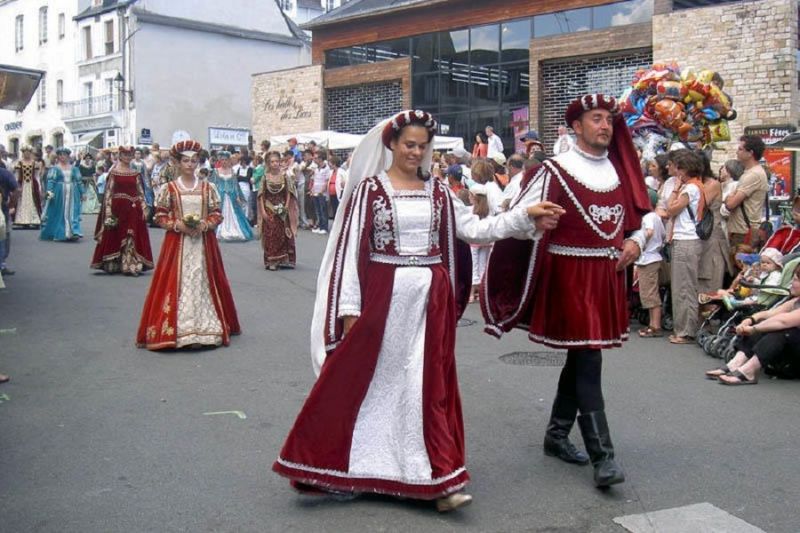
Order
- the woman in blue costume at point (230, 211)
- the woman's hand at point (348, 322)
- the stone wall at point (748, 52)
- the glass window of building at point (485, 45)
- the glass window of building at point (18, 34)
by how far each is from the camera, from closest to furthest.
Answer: the woman's hand at point (348, 322), the woman in blue costume at point (230, 211), the stone wall at point (748, 52), the glass window of building at point (485, 45), the glass window of building at point (18, 34)

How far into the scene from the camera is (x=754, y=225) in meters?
10.6

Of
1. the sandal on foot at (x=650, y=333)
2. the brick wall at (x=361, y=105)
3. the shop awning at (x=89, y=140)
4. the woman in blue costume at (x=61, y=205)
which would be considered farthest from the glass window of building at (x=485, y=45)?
the shop awning at (x=89, y=140)

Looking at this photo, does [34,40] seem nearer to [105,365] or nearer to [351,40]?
[351,40]

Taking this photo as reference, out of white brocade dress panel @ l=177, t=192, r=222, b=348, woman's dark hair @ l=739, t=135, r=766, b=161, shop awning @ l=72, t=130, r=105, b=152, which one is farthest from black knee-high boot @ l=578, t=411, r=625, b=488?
shop awning @ l=72, t=130, r=105, b=152

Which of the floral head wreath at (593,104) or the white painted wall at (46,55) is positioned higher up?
the white painted wall at (46,55)

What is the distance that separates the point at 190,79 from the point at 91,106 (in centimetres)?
569

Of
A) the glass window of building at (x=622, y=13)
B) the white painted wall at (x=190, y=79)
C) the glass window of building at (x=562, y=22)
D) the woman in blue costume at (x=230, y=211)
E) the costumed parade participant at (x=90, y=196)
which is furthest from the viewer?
the white painted wall at (x=190, y=79)

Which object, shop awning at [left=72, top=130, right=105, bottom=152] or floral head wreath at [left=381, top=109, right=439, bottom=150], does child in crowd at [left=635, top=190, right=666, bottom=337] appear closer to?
floral head wreath at [left=381, top=109, right=439, bottom=150]

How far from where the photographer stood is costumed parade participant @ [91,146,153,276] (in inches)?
578

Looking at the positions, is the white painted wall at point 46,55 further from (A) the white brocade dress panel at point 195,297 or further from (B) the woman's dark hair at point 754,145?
(B) the woman's dark hair at point 754,145

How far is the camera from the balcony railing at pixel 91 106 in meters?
47.1

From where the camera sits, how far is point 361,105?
104 feet

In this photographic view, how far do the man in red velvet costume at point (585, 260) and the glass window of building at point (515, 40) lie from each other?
21522 mm

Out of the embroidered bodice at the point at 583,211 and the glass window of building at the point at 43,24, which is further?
the glass window of building at the point at 43,24
